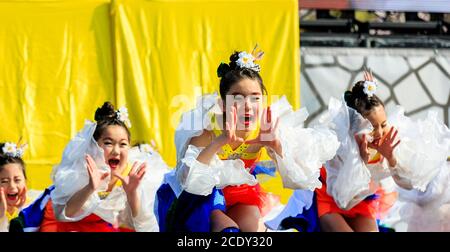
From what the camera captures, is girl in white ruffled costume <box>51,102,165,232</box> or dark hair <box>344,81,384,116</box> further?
dark hair <box>344,81,384,116</box>

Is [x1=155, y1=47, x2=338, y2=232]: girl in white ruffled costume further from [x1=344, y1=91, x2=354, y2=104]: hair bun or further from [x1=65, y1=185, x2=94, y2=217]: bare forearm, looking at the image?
[x1=344, y1=91, x2=354, y2=104]: hair bun

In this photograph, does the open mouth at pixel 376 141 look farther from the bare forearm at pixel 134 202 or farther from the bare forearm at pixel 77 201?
the bare forearm at pixel 77 201

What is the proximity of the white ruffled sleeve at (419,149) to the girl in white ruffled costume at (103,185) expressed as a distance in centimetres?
128

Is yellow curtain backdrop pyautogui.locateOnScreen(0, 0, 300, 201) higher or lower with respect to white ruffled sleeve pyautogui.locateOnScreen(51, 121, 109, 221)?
higher

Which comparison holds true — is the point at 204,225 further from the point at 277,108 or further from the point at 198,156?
the point at 277,108

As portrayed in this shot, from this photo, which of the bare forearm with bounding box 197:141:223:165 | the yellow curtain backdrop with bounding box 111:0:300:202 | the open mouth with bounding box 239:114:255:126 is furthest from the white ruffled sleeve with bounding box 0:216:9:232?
the open mouth with bounding box 239:114:255:126

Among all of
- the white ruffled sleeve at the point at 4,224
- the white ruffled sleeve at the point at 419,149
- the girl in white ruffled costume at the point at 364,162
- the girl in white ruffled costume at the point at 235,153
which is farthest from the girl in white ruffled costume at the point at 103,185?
the white ruffled sleeve at the point at 419,149

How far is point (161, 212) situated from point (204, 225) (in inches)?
11.5

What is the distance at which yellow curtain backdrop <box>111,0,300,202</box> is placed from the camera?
6.58m

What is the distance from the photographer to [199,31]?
666cm

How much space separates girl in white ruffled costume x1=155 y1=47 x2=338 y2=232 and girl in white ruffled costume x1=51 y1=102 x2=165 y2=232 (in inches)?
10.7

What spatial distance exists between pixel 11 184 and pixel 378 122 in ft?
6.32

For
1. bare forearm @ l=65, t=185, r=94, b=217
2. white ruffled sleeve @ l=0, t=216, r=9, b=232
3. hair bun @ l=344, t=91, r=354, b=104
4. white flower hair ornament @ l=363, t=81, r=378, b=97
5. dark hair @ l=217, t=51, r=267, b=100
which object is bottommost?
white ruffled sleeve @ l=0, t=216, r=9, b=232
